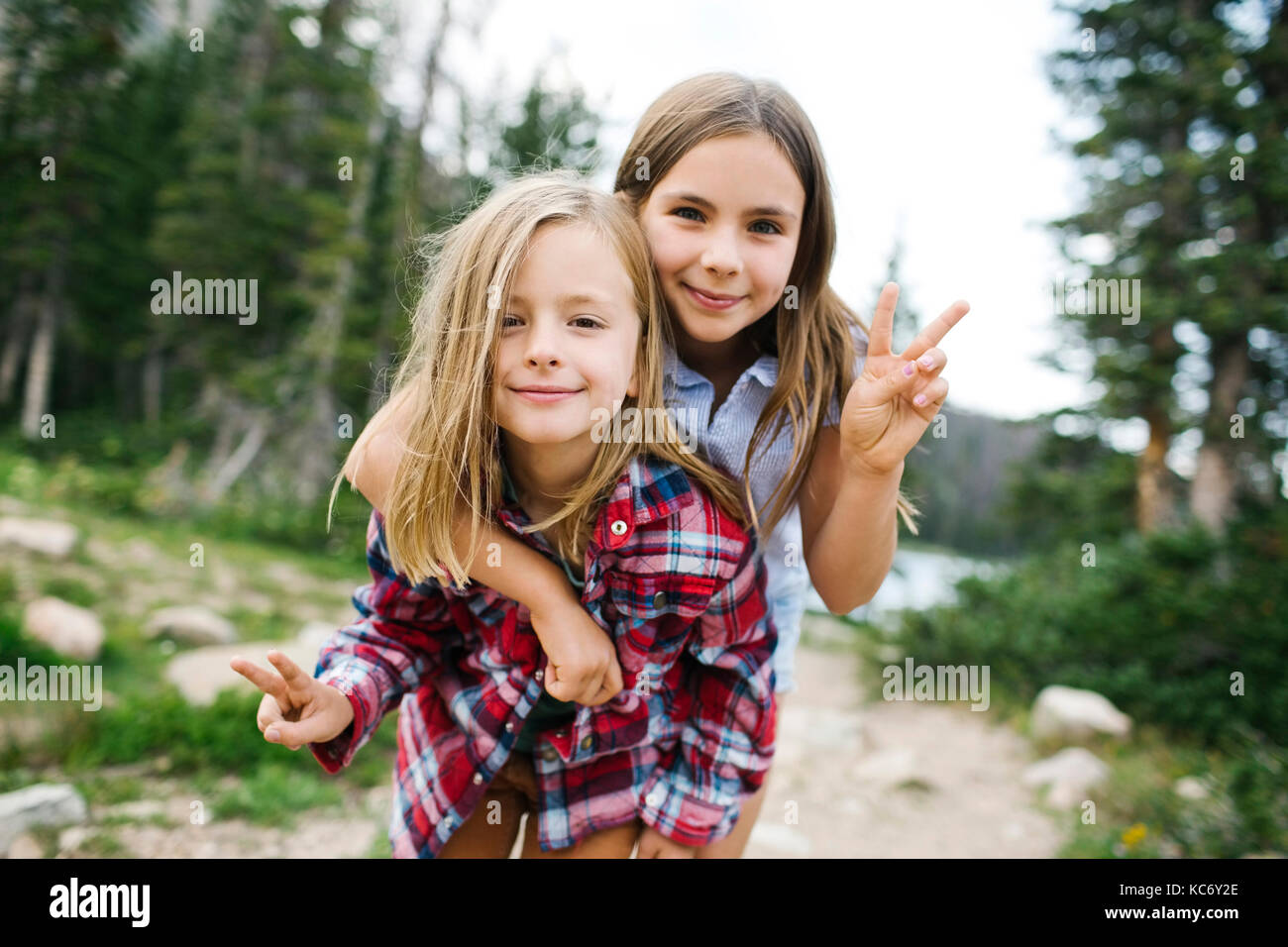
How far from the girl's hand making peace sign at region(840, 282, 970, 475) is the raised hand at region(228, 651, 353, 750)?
3.62ft

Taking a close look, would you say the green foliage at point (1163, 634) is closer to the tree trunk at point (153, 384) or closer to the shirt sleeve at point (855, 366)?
the shirt sleeve at point (855, 366)

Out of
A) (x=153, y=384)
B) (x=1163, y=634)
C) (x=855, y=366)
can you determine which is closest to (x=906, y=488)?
(x=855, y=366)

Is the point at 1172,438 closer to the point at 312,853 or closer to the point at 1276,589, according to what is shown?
the point at 1276,589

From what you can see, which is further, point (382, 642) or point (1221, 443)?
point (1221, 443)

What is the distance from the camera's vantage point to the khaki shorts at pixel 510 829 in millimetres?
1660

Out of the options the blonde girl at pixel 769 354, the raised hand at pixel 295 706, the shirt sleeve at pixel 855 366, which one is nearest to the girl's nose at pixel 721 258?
the blonde girl at pixel 769 354

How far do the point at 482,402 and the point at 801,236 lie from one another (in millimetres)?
845

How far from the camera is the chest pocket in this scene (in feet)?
4.83

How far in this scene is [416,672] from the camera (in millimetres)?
1678

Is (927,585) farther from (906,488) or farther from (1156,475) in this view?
(906,488)

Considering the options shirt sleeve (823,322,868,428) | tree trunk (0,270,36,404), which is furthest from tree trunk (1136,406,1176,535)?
tree trunk (0,270,36,404)

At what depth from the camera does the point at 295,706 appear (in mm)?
1438

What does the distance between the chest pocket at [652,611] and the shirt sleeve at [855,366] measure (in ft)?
1.70

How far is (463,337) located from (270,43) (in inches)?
816
